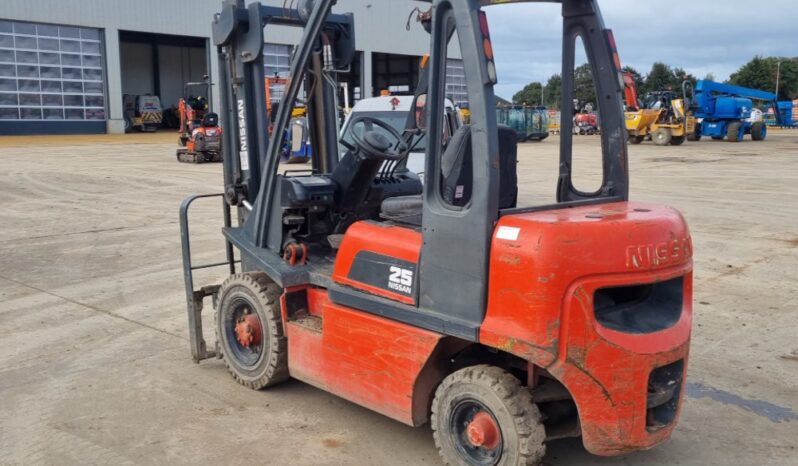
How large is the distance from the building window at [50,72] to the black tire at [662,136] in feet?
90.4

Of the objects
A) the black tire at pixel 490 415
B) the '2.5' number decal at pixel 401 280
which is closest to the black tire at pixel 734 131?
the '2.5' number decal at pixel 401 280

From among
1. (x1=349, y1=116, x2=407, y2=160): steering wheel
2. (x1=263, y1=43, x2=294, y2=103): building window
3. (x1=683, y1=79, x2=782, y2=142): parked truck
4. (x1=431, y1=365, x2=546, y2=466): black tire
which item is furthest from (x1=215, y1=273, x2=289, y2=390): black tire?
(x1=263, y1=43, x2=294, y2=103): building window

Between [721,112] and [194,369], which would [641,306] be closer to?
[194,369]

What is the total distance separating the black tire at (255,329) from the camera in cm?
500

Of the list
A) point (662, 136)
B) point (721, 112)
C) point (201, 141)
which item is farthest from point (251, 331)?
point (721, 112)

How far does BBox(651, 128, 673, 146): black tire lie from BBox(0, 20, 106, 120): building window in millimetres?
27540

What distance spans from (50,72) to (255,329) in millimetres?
38204

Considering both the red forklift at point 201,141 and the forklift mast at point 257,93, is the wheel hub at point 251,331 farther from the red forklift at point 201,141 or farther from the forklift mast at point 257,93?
the red forklift at point 201,141

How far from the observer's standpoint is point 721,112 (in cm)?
3472

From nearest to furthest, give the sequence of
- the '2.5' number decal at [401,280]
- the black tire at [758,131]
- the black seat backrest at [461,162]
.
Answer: the black seat backrest at [461,162]
the '2.5' number decal at [401,280]
the black tire at [758,131]

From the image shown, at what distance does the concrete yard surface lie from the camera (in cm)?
430

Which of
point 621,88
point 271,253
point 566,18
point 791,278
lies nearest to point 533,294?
point 621,88

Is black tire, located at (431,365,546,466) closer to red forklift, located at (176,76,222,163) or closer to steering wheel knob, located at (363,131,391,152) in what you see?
steering wheel knob, located at (363,131,391,152)

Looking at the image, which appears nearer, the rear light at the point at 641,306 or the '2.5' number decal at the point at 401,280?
the rear light at the point at 641,306
